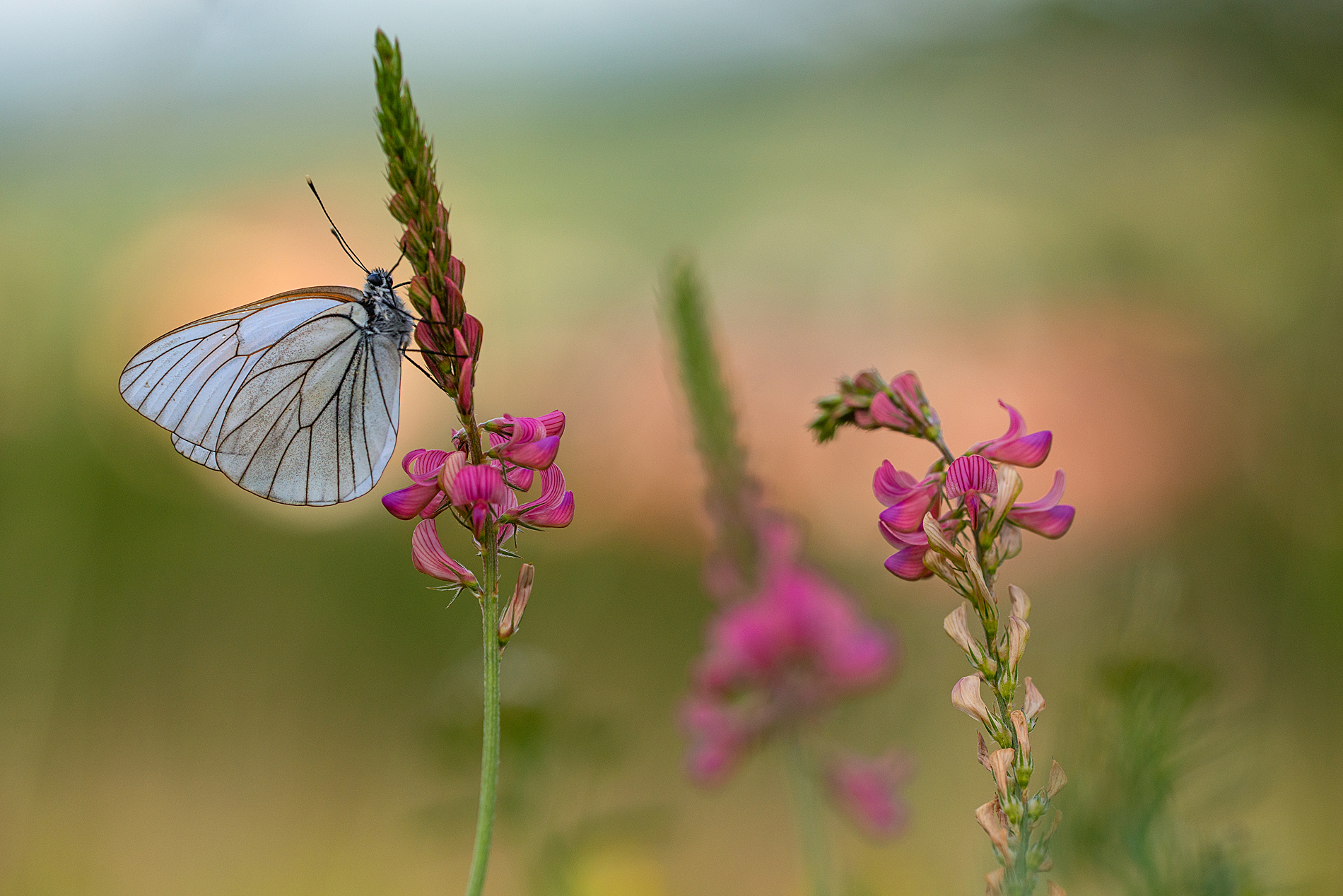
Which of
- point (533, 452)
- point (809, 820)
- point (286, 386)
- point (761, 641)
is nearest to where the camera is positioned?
point (533, 452)

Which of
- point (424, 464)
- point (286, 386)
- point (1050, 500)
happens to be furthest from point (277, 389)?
point (1050, 500)

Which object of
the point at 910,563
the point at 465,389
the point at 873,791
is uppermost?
the point at 465,389

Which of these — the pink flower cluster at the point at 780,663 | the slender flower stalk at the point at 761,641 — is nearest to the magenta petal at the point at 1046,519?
the slender flower stalk at the point at 761,641

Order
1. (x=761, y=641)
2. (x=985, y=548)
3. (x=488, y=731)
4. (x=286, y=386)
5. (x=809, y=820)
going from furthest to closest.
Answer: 1. (x=286, y=386)
2. (x=761, y=641)
3. (x=809, y=820)
4. (x=985, y=548)
5. (x=488, y=731)

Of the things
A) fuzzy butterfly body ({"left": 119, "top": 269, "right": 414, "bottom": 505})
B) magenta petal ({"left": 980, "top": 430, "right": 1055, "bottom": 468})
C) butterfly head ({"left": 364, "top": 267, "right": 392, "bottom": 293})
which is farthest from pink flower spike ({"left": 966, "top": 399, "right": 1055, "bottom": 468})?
butterfly head ({"left": 364, "top": 267, "right": 392, "bottom": 293})

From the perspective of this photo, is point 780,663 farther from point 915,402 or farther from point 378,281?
point 378,281

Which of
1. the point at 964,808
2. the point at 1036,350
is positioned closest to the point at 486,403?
the point at 1036,350

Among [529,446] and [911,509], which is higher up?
[529,446]

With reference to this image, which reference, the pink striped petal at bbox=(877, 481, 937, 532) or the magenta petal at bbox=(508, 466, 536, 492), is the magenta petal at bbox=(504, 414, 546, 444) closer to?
the magenta petal at bbox=(508, 466, 536, 492)
